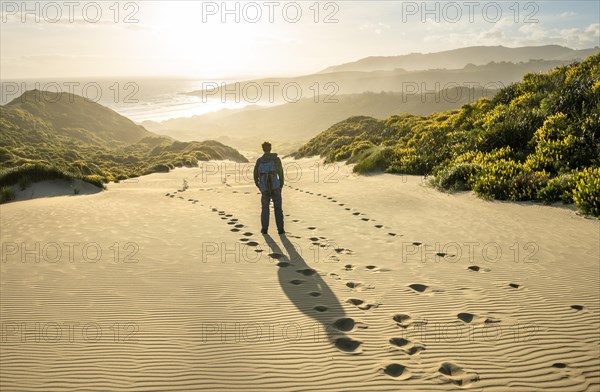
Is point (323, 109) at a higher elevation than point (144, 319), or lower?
higher

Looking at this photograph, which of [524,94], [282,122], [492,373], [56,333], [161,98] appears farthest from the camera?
[161,98]

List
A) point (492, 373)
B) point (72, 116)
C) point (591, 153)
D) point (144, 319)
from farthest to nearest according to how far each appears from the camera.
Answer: point (72, 116)
point (591, 153)
point (144, 319)
point (492, 373)

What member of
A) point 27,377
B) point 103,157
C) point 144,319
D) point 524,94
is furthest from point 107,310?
point 103,157

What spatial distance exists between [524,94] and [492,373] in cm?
1835

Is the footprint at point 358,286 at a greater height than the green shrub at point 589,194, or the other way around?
the green shrub at point 589,194

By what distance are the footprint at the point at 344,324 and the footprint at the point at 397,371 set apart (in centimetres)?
75

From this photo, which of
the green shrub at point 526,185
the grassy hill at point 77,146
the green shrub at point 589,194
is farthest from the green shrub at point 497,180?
the grassy hill at point 77,146

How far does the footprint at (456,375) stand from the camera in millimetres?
3391

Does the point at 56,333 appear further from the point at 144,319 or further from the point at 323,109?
the point at 323,109

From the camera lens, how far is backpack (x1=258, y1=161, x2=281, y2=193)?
8117 millimetres

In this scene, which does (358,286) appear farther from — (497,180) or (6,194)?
(6,194)

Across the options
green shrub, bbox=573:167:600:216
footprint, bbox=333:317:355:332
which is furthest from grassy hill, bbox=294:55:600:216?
footprint, bbox=333:317:355:332

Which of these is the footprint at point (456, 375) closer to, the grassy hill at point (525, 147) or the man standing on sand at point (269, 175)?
the man standing on sand at point (269, 175)

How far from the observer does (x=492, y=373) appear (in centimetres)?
349
